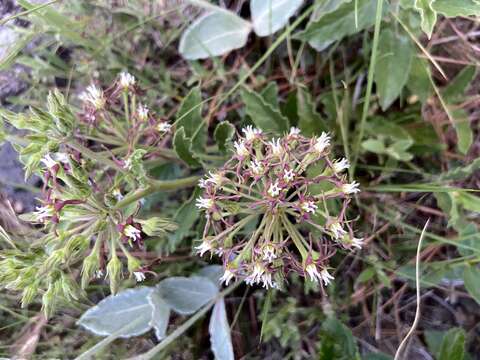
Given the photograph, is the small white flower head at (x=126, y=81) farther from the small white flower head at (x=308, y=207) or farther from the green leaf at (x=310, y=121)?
the small white flower head at (x=308, y=207)

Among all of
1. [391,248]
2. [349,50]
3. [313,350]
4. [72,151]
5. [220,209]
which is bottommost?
[313,350]

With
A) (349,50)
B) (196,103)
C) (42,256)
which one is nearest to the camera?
(42,256)

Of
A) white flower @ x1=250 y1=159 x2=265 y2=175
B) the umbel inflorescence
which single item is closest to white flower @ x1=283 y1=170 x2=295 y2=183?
the umbel inflorescence

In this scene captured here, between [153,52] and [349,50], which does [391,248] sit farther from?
[153,52]

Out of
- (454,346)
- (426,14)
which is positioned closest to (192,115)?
(426,14)

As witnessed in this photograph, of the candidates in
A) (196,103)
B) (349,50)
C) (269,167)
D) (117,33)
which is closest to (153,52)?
(117,33)

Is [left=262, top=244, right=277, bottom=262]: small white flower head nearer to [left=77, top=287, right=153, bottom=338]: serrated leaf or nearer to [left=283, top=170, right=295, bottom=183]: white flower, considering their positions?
[left=283, top=170, right=295, bottom=183]: white flower

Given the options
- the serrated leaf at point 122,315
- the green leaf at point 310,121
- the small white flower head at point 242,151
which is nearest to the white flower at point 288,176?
the small white flower head at point 242,151
